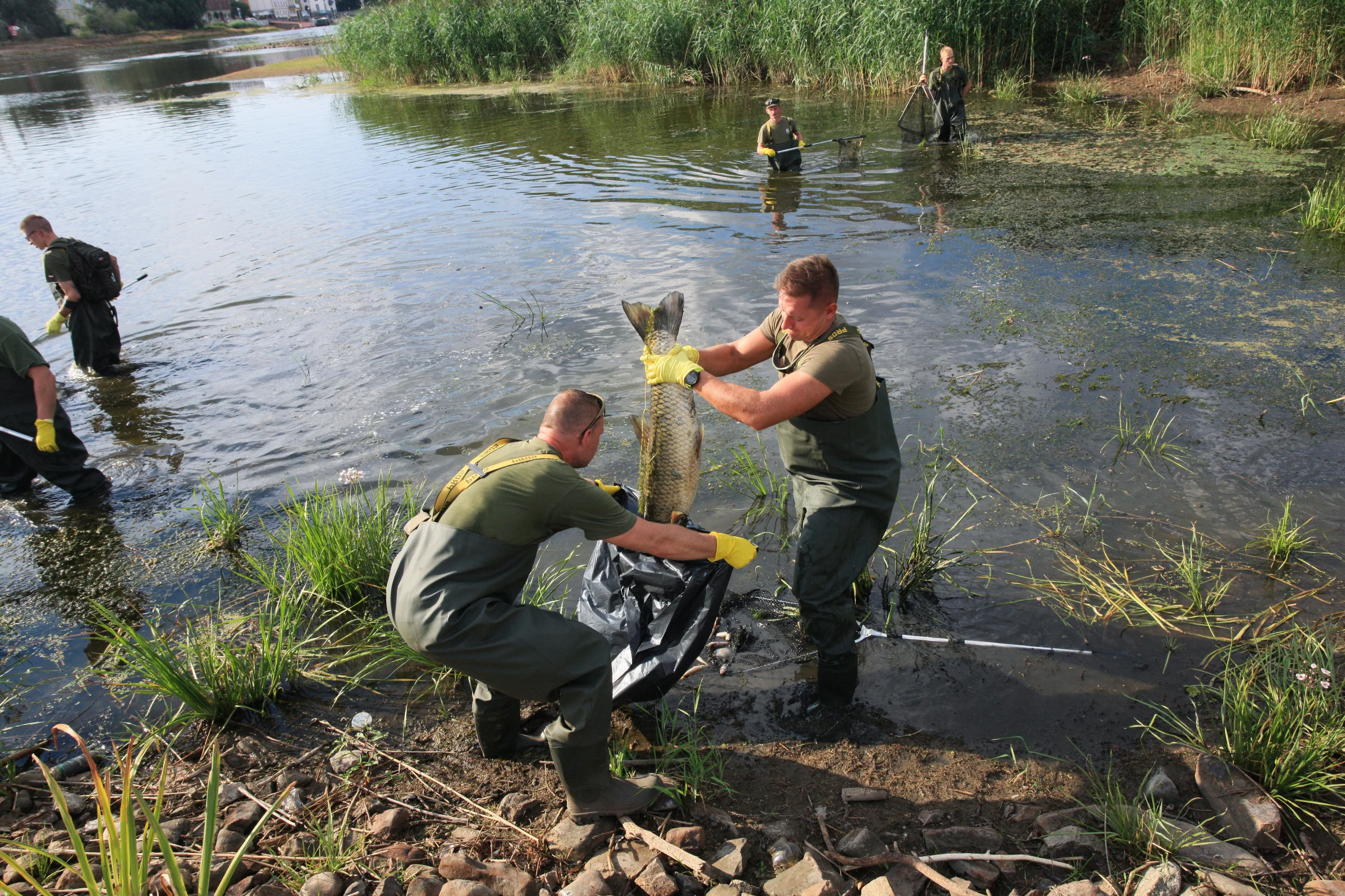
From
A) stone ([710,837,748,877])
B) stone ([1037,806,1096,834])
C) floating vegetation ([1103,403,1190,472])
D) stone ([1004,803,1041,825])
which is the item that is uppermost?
floating vegetation ([1103,403,1190,472])

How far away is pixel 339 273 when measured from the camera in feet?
35.1

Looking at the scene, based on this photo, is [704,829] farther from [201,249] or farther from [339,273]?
[201,249]

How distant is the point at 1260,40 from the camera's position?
14.4 m

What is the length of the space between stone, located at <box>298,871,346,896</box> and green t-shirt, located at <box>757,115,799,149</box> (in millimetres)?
12519

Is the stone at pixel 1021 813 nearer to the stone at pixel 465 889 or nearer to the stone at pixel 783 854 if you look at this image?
the stone at pixel 783 854

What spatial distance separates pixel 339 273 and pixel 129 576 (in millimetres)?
6580

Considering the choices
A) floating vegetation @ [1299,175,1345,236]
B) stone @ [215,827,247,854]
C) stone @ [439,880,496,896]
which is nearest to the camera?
stone @ [439,880,496,896]

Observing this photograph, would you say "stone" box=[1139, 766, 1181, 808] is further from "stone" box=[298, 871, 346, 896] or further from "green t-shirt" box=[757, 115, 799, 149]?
"green t-shirt" box=[757, 115, 799, 149]

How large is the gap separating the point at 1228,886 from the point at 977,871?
74 cm

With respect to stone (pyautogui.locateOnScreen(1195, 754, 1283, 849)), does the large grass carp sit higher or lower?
higher

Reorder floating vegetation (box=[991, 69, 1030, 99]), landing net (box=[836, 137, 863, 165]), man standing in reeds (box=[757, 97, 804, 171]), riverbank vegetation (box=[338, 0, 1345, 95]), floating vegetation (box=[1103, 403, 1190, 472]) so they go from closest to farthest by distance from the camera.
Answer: floating vegetation (box=[1103, 403, 1190, 472]), man standing in reeds (box=[757, 97, 804, 171]), landing net (box=[836, 137, 863, 165]), riverbank vegetation (box=[338, 0, 1345, 95]), floating vegetation (box=[991, 69, 1030, 99])

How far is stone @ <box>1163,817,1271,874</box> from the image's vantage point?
2584 mm

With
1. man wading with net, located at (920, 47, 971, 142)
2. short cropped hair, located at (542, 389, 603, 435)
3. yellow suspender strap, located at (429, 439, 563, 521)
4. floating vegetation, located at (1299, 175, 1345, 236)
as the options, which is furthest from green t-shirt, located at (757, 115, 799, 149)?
yellow suspender strap, located at (429, 439, 563, 521)

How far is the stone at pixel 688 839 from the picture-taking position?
2830 mm
